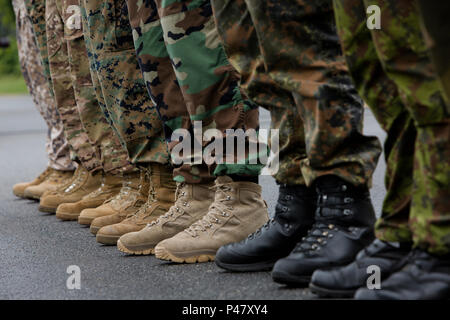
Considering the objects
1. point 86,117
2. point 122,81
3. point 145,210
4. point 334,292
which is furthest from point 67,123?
point 334,292

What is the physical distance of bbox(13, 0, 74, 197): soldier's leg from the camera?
385 centimetres

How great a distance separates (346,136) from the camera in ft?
5.37

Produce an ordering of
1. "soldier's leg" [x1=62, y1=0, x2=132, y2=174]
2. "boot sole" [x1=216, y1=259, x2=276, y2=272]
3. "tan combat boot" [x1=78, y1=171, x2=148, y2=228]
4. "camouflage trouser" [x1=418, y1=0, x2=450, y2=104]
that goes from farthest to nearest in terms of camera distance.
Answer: "soldier's leg" [x1=62, y1=0, x2=132, y2=174] → "tan combat boot" [x1=78, y1=171, x2=148, y2=228] → "boot sole" [x1=216, y1=259, x2=276, y2=272] → "camouflage trouser" [x1=418, y1=0, x2=450, y2=104]

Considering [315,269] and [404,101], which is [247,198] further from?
[404,101]

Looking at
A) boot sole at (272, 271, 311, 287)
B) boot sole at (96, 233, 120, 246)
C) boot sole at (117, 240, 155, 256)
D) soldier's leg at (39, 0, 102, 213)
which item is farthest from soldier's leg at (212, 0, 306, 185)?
soldier's leg at (39, 0, 102, 213)

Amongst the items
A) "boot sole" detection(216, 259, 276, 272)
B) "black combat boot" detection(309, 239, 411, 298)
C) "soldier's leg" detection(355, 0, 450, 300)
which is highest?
"soldier's leg" detection(355, 0, 450, 300)

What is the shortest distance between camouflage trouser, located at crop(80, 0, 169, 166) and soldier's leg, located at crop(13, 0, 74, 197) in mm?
1179

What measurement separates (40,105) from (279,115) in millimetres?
2558

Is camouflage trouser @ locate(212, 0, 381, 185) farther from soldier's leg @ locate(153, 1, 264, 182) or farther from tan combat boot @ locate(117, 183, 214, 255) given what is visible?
tan combat boot @ locate(117, 183, 214, 255)

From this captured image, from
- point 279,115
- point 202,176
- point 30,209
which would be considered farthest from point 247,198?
point 30,209

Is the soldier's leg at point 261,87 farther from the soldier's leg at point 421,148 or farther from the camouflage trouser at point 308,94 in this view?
the soldier's leg at point 421,148

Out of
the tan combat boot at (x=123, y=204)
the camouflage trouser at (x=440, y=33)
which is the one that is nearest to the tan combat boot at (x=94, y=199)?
the tan combat boot at (x=123, y=204)

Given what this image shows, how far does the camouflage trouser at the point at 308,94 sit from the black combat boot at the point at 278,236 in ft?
0.15

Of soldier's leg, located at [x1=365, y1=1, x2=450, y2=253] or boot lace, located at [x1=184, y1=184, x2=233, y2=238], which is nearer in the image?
soldier's leg, located at [x1=365, y1=1, x2=450, y2=253]
